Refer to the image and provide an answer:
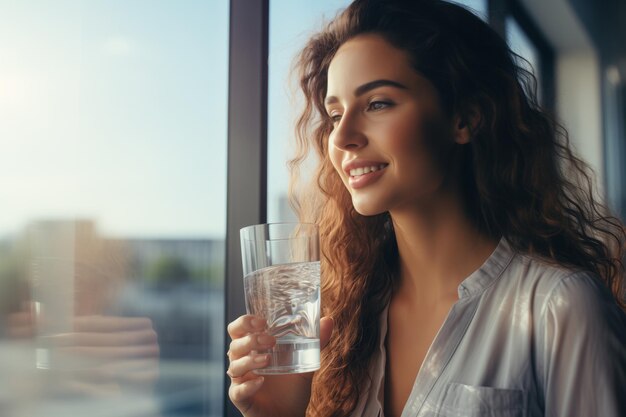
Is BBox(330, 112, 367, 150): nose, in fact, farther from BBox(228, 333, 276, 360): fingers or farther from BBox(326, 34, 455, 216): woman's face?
BBox(228, 333, 276, 360): fingers

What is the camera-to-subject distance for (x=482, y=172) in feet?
4.51

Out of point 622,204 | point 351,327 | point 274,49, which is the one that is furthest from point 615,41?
point 351,327

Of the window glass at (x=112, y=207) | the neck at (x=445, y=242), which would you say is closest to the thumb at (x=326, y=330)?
the neck at (x=445, y=242)

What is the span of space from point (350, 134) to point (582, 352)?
555 millimetres

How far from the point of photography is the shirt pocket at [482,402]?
1140 millimetres

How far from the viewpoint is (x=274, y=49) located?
1672mm

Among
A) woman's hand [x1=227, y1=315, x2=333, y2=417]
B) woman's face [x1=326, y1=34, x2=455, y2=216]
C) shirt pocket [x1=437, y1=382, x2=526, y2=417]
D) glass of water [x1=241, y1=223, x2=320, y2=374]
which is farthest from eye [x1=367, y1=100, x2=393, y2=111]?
shirt pocket [x1=437, y1=382, x2=526, y2=417]

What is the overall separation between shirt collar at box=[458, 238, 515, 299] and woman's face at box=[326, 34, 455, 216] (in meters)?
0.17

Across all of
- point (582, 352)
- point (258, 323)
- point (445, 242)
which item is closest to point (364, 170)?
point (445, 242)

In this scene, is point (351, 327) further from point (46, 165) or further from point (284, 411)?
point (46, 165)

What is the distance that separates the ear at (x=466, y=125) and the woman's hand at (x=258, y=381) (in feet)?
1.48

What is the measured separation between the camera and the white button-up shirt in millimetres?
1080

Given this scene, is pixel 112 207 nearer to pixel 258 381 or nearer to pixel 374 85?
pixel 258 381

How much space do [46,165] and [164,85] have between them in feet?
1.08
